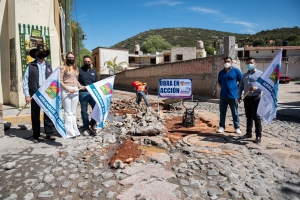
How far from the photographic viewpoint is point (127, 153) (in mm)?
4445

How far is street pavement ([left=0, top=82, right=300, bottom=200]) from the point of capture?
120 inches

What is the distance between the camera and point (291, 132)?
6.10m

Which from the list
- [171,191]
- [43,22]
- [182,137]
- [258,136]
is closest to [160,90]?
[182,137]

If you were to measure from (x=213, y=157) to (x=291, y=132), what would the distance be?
10.3 ft

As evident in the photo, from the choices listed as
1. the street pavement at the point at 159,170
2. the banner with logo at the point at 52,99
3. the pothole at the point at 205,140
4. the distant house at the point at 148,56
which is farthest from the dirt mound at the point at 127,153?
the distant house at the point at 148,56

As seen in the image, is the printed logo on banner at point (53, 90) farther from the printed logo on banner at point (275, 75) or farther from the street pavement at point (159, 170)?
the printed logo on banner at point (275, 75)

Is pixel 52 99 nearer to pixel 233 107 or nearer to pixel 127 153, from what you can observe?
pixel 127 153

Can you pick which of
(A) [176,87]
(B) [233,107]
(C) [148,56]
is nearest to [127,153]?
(B) [233,107]

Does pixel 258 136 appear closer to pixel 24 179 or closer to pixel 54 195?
pixel 54 195

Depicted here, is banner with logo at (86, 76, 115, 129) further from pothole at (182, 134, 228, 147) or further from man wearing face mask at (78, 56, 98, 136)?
pothole at (182, 134, 228, 147)

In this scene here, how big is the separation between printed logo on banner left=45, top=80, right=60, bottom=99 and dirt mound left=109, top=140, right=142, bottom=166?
5.86ft

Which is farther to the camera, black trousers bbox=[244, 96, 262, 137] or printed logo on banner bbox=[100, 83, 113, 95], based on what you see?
printed logo on banner bbox=[100, 83, 113, 95]

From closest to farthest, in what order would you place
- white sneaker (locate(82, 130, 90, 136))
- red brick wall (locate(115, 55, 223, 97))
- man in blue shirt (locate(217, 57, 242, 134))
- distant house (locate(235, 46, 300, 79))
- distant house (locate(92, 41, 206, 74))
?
1. man in blue shirt (locate(217, 57, 242, 134))
2. white sneaker (locate(82, 130, 90, 136))
3. red brick wall (locate(115, 55, 223, 97))
4. distant house (locate(235, 46, 300, 79))
5. distant house (locate(92, 41, 206, 74))

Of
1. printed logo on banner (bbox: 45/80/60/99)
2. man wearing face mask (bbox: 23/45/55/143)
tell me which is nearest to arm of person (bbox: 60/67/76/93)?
printed logo on banner (bbox: 45/80/60/99)
